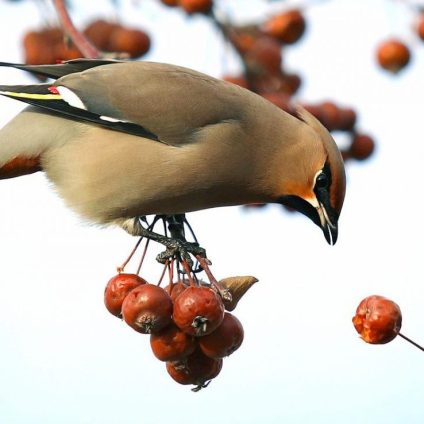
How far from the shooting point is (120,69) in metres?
4.05

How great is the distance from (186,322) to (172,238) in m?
0.51

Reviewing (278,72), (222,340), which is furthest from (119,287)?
(278,72)

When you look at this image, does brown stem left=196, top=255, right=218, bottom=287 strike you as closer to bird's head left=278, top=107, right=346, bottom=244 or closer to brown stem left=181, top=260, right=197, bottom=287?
brown stem left=181, top=260, right=197, bottom=287

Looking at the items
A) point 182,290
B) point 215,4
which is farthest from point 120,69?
point 182,290

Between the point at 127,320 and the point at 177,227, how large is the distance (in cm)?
67

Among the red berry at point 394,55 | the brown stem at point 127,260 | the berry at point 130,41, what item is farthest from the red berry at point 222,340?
the red berry at point 394,55

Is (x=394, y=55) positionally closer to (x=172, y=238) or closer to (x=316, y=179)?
(x=316, y=179)

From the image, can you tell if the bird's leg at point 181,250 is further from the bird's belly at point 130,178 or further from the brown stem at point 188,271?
the bird's belly at point 130,178

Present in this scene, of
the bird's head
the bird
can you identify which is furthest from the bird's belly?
the bird's head

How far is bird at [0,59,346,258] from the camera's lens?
391cm

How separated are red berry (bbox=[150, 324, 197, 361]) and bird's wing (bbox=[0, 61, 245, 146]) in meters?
0.98

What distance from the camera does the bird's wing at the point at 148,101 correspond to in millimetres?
3984

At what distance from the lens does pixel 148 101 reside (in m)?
4.01

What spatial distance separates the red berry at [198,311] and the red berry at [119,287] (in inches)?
9.0
